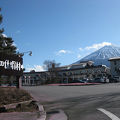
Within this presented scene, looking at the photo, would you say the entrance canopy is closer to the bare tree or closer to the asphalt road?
the asphalt road

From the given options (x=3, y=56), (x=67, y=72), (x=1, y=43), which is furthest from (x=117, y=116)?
(x=67, y=72)

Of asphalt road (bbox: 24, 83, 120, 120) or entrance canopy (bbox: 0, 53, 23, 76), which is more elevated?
entrance canopy (bbox: 0, 53, 23, 76)

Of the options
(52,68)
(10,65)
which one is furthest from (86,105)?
(52,68)

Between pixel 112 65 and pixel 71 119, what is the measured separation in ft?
311

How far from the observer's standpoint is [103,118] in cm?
884

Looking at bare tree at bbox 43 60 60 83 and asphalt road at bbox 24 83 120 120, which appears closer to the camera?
asphalt road at bbox 24 83 120 120

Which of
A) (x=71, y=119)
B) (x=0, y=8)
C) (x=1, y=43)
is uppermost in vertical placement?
(x=0, y=8)

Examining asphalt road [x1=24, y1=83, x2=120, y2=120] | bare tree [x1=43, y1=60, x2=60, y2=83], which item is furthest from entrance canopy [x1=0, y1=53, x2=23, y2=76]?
bare tree [x1=43, y1=60, x2=60, y2=83]

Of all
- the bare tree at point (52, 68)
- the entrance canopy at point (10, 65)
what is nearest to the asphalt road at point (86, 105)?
the entrance canopy at point (10, 65)

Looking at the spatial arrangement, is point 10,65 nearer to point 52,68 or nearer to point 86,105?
point 86,105

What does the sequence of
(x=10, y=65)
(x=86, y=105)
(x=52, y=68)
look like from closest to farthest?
(x=86, y=105) → (x=10, y=65) → (x=52, y=68)

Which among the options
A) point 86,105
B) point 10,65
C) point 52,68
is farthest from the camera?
point 52,68

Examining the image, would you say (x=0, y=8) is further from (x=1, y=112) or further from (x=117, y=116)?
(x=117, y=116)

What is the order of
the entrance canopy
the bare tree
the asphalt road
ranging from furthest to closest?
the bare tree → the entrance canopy → the asphalt road
